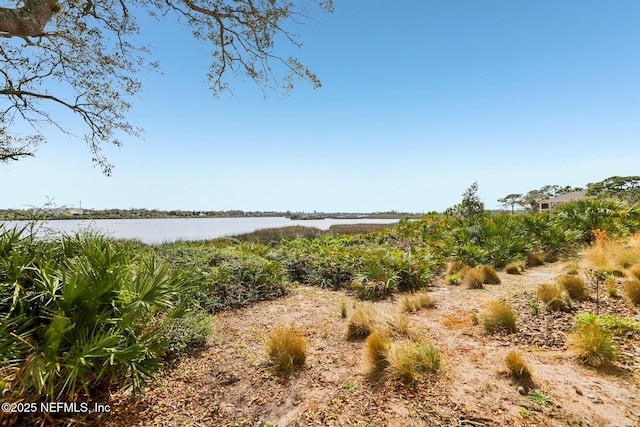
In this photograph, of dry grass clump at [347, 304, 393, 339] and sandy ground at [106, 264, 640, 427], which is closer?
sandy ground at [106, 264, 640, 427]

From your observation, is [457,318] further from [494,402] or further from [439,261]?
[439,261]

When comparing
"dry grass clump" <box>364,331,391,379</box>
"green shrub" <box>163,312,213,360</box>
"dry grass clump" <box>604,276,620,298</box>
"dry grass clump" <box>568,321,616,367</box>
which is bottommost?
"green shrub" <box>163,312,213,360</box>

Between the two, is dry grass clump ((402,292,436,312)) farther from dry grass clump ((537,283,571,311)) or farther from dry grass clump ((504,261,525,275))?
dry grass clump ((504,261,525,275))

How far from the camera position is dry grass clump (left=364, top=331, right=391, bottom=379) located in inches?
127

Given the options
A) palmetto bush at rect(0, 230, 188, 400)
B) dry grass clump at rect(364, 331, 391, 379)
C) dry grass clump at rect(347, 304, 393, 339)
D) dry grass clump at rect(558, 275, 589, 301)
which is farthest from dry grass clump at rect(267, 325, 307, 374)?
dry grass clump at rect(558, 275, 589, 301)

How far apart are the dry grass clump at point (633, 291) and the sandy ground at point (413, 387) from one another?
159mm

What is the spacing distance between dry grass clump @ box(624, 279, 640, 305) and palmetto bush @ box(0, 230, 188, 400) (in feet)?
22.1

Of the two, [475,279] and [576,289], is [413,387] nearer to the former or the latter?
[576,289]

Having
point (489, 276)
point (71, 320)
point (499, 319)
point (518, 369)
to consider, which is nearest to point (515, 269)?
point (489, 276)

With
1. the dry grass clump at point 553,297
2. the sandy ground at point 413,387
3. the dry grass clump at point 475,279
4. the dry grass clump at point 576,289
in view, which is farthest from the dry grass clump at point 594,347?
the dry grass clump at point 475,279

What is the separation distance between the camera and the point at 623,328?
139 inches

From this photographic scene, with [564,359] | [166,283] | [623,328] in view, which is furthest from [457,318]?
[166,283]

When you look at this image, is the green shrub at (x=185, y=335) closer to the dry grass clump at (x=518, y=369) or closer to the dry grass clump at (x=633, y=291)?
the dry grass clump at (x=518, y=369)

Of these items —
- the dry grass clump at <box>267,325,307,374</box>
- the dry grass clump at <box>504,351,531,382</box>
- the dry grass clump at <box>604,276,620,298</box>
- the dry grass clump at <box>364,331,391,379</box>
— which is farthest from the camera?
the dry grass clump at <box>604,276,620,298</box>
